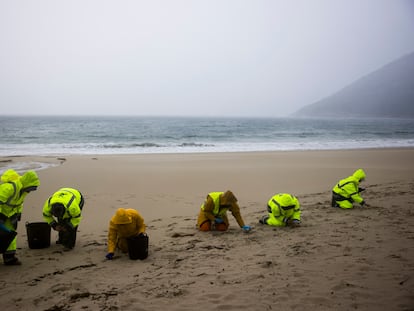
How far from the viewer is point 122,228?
4543mm

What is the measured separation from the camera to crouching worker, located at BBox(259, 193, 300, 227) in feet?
18.9

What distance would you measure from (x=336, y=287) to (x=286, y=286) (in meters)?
0.52

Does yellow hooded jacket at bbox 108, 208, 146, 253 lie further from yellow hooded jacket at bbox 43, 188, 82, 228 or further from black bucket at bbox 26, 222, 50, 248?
black bucket at bbox 26, 222, 50, 248

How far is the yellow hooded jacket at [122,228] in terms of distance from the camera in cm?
447

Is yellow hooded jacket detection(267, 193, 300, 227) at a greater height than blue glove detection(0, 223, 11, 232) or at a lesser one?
lesser

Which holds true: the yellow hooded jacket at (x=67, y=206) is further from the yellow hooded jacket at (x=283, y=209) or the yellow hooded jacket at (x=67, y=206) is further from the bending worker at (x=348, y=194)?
the bending worker at (x=348, y=194)

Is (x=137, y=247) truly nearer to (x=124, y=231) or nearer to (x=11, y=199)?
(x=124, y=231)

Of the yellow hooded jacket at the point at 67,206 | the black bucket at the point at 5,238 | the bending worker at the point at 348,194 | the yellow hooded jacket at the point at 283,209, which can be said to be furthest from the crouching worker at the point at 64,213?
the bending worker at the point at 348,194

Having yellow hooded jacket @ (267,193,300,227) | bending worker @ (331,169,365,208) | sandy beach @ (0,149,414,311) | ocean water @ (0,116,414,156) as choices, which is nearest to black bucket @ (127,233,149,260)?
sandy beach @ (0,149,414,311)

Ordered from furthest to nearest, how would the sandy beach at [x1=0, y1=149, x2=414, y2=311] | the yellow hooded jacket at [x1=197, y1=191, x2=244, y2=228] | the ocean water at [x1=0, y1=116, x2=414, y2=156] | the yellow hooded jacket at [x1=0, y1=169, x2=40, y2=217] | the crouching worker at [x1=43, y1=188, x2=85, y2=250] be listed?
the ocean water at [x1=0, y1=116, x2=414, y2=156]
the yellow hooded jacket at [x1=197, y1=191, x2=244, y2=228]
the crouching worker at [x1=43, y1=188, x2=85, y2=250]
the yellow hooded jacket at [x1=0, y1=169, x2=40, y2=217]
the sandy beach at [x1=0, y1=149, x2=414, y2=311]

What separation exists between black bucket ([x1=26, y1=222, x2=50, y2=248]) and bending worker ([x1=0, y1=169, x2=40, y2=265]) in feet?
1.82

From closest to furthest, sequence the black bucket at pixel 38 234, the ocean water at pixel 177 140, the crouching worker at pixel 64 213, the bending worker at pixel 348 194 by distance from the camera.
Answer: the crouching worker at pixel 64 213 → the black bucket at pixel 38 234 → the bending worker at pixel 348 194 → the ocean water at pixel 177 140

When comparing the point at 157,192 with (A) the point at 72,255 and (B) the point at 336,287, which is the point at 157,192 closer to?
(A) the point at 72,255

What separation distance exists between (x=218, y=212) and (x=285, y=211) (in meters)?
1.30
